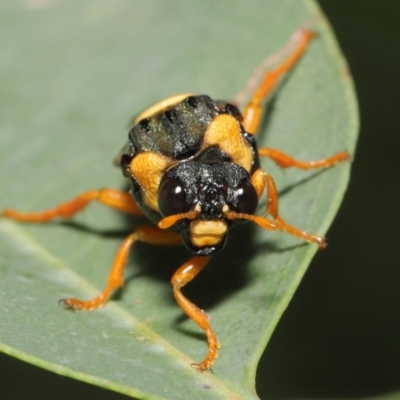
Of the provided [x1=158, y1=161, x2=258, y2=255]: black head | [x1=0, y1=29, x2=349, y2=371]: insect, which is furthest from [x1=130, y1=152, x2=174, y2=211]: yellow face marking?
[x1=158, y1=161, x2=258, y2=255]: black head

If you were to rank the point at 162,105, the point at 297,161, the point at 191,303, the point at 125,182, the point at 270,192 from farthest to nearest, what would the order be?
the point at 125,182, the point at 162,105, the point at 297,161, the point at 270,192, the point at 191,303

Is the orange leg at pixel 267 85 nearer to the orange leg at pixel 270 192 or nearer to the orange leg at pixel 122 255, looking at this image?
the orange leg at pixel 270 192

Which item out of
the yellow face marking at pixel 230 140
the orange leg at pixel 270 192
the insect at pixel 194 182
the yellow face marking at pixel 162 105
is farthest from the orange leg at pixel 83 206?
the orange leg at pixel 270 192

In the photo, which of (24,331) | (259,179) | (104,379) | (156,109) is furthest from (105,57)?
(104,379)

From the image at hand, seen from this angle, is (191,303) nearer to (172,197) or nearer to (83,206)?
(172,197)

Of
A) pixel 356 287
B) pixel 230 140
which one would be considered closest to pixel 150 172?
pixel 230 140

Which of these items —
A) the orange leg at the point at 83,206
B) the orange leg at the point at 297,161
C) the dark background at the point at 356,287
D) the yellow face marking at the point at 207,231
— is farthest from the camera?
the dark background at the point at 356,287

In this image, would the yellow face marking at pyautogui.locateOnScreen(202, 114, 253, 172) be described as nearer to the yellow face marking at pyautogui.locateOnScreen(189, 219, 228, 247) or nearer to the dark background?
the yellow face marking at pyautogui.locateOnScreen(189, 219, 228, 247)
